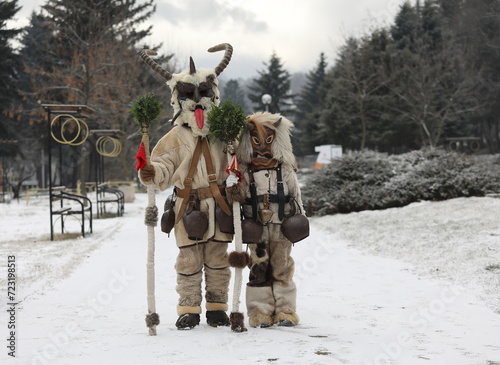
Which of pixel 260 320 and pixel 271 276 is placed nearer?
pixel 260 320

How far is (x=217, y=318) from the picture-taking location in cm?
452

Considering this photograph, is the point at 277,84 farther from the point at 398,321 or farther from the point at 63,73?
the point at 398,321

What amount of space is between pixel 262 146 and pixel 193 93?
0.78 m

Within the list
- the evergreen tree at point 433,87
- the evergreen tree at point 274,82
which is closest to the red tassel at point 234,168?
the evergreen tree at point 433,87

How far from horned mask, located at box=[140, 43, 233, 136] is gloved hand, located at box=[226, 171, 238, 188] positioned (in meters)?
0.49

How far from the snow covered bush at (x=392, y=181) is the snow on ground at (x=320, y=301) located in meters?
1.36

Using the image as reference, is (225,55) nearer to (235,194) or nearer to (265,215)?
(235,194)

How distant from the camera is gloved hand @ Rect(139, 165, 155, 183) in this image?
4230mm

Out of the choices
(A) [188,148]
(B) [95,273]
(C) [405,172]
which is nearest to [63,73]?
(C) [405,172]

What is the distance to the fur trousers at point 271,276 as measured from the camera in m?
4.57

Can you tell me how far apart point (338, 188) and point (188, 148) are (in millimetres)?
9752

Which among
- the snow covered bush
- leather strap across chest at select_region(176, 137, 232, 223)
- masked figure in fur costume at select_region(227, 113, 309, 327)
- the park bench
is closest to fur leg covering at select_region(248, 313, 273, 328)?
masked figure in fur costume at select_region(227, 113, 309, 327)

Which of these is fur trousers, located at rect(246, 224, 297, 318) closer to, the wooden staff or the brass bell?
the brass bell

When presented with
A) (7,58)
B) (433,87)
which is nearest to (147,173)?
(433,87)
